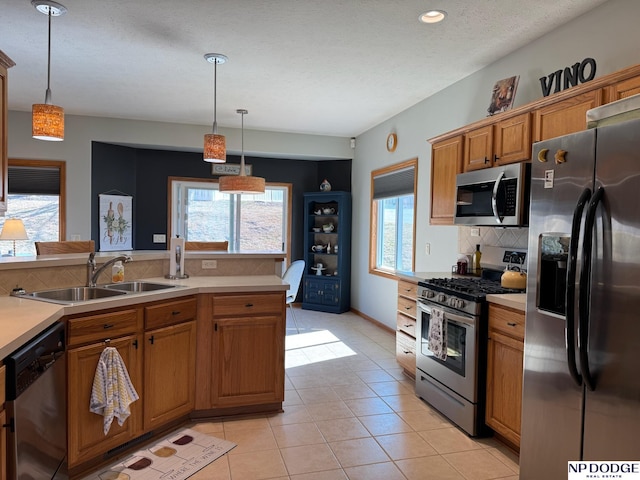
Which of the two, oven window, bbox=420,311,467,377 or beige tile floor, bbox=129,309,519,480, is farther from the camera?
oven window, bbox=420,311,467,377

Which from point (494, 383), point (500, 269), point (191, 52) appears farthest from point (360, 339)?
point (191, 52)

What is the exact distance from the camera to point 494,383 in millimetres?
2717

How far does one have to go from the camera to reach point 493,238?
145 inches

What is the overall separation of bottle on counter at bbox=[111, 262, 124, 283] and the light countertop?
8.9 inches

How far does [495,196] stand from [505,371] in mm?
1122

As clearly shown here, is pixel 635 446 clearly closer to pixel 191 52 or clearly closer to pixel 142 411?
pixel 142 411

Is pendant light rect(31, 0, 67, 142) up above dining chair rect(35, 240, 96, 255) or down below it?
above

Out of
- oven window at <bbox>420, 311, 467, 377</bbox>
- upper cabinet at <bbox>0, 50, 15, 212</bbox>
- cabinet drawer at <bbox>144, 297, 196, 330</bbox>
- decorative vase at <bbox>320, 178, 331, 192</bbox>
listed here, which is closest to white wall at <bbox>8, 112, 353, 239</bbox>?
decorative vase at <bbox>320, 178, 331, 192</bbox>

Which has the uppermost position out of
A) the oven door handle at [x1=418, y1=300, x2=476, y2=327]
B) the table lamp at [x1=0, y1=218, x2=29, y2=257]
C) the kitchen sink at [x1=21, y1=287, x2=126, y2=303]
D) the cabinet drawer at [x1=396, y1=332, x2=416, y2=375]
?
the table lamp at [x1=0, y1=218, x2=29, y2=257]

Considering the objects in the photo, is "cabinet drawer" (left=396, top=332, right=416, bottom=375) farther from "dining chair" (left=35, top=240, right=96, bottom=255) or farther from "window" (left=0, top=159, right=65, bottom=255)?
"window" (left=0, top=159, right=65, bottom=255)

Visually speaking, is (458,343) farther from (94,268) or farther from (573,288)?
(94,268)

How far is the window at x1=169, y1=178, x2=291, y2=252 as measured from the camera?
675cm

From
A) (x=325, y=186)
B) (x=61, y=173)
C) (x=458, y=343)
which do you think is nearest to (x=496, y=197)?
(x=458, y=343)

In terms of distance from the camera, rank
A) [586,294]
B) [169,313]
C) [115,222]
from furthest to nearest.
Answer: [115,222] → [169,313] → [586,294]
